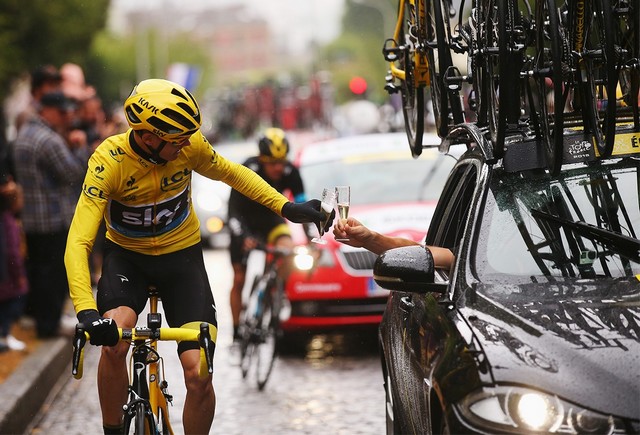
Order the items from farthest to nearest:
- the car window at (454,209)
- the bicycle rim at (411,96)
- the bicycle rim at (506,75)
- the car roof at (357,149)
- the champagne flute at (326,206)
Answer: the car roof at (357,149) < the bicycle rim at (411,96) < the champagne flute at (326,206) < the car window at (454,209) < the bicycle rim at (506,75)

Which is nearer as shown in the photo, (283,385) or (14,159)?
(283,385)

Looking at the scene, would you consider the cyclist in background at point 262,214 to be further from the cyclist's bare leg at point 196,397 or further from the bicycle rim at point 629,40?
the cyclist's bare leg at point 196,397

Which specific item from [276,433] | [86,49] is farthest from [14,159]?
[86,49]

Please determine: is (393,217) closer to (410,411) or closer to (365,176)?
(365,176)

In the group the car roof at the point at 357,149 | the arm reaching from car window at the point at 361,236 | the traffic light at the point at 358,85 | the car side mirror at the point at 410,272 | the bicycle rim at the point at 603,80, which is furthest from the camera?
the traffic light at the point at 358,85

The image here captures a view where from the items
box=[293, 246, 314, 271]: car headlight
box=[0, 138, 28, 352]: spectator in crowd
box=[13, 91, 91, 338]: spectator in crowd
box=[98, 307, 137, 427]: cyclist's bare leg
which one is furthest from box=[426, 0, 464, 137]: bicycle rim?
box=[13, 91, 91, 338]: spectator in crowd

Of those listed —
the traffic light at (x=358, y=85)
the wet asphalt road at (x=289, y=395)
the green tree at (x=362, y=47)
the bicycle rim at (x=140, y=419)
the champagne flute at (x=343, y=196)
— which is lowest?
A: the wet asphalt road at (x=289, y=395)

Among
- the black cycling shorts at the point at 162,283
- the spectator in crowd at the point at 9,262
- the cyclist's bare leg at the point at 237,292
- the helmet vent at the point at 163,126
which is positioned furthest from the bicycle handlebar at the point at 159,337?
the cyclist's bare leg at the point at 237,292

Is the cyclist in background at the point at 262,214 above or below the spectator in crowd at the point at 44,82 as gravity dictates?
below

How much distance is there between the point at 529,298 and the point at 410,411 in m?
0.91

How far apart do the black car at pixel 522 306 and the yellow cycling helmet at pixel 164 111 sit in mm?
1265

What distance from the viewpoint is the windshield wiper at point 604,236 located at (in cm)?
560

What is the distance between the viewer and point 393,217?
12.5 m

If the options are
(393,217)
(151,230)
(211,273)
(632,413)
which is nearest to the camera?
(632,413)
